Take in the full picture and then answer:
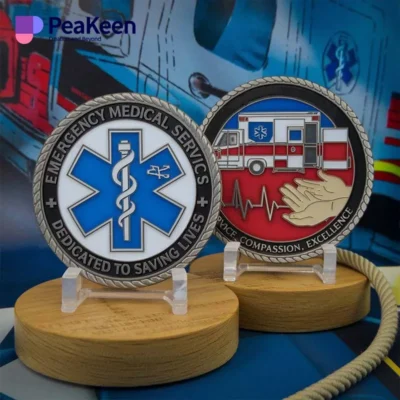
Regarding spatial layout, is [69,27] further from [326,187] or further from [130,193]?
[326,187]

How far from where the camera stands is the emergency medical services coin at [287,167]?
1596 mm

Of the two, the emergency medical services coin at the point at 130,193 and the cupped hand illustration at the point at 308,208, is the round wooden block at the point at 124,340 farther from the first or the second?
the cupped hand illustration at the point at 308,208

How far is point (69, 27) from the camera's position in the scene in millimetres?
1788

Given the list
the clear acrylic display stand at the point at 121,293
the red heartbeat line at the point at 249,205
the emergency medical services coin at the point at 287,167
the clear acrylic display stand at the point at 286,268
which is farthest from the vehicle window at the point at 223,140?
the clear acrylic display stand at the point at 121,293

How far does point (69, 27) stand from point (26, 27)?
118mm

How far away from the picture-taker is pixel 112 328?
1.23 m

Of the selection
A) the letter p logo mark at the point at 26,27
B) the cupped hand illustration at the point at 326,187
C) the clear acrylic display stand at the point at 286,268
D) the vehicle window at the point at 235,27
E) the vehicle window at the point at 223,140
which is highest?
the vehicle window at the point at 235,27

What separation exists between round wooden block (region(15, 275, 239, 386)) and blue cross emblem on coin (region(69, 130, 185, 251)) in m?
0.16

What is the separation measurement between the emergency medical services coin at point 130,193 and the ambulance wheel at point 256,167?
0.29m

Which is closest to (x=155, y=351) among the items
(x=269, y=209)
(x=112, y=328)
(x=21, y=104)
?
(x=112, y=328)

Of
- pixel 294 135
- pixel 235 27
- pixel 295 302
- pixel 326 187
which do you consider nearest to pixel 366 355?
pixel 295 302

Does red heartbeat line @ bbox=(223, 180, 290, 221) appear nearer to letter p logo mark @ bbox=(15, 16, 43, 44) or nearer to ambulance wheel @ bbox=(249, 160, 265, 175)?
ambulance wheel @ bbox=(249, 160, 265, 175)

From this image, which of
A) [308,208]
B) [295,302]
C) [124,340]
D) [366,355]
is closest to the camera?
[124,340]

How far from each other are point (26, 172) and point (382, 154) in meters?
1.05
